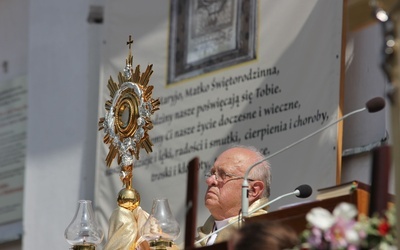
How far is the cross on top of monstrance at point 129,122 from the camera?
23.8ft

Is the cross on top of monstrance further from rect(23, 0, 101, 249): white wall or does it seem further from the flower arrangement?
rect(23, 0, 101, 249): white wall

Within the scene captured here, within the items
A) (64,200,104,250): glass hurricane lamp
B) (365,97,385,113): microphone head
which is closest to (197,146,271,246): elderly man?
(64,200,104,250): glass hurricane lamp

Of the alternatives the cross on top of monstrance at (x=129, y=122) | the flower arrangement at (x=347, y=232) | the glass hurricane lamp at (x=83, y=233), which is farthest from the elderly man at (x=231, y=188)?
the flower arrangement at (x=347, y=232)

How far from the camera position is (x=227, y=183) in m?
7.43

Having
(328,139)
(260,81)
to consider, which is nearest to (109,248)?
(328,139)

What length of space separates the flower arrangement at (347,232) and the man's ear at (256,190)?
266 cm

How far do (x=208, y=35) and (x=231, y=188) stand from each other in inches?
116

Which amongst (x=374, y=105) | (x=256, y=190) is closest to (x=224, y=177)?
(x=256, y=190)

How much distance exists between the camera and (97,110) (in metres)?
11.6

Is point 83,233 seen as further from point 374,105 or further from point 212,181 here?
point 374,105

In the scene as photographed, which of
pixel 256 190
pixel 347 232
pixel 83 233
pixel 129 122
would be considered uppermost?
pixel 129 122

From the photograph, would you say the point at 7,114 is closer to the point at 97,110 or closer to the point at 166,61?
the point at 97,110

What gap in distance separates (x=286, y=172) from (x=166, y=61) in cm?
191

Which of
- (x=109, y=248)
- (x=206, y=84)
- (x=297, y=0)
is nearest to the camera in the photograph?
(x=109, y=248)
